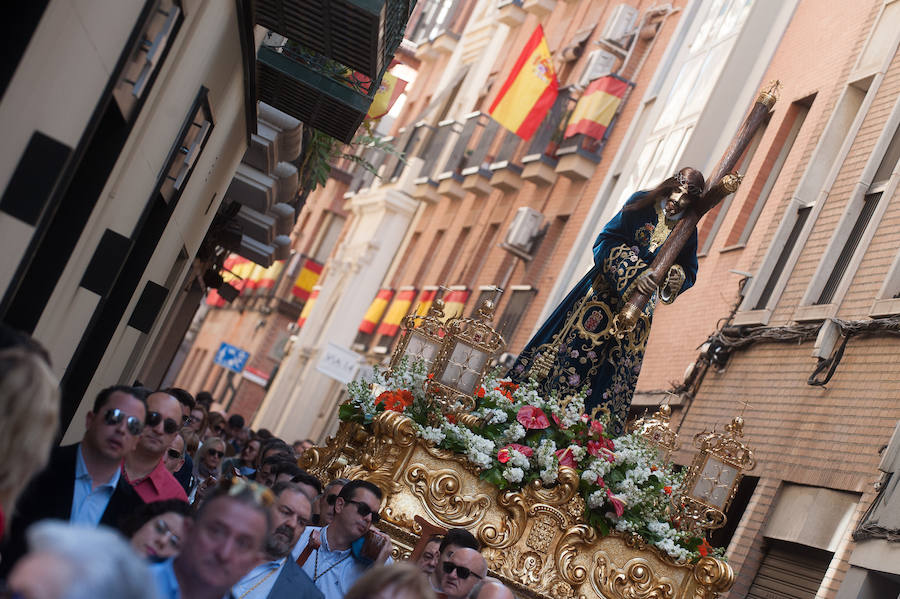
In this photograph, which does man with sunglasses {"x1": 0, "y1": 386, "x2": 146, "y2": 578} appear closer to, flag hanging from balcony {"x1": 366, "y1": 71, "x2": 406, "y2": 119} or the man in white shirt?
the man in white shirt

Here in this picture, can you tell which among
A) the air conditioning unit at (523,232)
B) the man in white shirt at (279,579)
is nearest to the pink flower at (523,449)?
the man in white shirt at (279,579)

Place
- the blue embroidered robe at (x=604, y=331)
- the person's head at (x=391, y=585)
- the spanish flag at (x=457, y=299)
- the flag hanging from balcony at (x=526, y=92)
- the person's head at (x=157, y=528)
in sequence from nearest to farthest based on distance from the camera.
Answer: the person's head at (x=391, y=585) → the person's head at (x=157, y=528) → the blue embroidered robe at (x=604, y=331) → the flag hanging from balcony at (x=526, y=92) → the spanish flag at (x=457, y=299)

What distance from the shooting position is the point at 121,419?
198 inches

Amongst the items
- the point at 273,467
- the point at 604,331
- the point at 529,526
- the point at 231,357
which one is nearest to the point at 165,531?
the point at 273,467

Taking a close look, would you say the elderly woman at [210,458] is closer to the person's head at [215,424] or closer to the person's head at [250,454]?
the person's head at [250,454]

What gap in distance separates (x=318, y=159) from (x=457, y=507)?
10403 mm

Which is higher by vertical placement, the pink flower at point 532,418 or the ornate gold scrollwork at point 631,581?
the pink flower at point 532,418

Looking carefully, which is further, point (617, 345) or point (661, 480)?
point (617, 345)

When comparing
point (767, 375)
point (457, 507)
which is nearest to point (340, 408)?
point (457, 507)

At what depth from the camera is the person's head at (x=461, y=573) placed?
20.3ft

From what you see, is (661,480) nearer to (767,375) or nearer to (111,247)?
(111,247)

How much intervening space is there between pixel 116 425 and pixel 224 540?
1.58m

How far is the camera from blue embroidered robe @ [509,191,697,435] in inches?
408

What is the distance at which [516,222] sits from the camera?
86.0 ft
